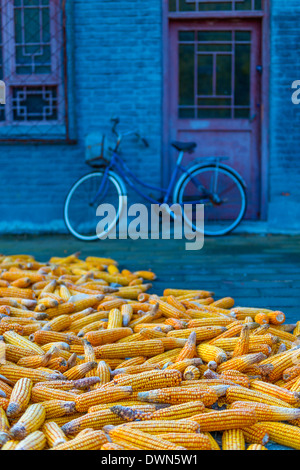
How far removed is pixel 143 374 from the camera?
238 cm

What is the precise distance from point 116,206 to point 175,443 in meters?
5.51

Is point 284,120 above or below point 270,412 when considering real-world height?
above

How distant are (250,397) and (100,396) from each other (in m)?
0.60

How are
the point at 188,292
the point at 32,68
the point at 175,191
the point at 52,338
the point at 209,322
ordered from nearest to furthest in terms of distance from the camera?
1. the point at 52,338
2. the point at 209,322
3. the point at 188,292
4. the point at 175,191
5. the point at 32,68

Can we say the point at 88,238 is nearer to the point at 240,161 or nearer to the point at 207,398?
the point at 240,161

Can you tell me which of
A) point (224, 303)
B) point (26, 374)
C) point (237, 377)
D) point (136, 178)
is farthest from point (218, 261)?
point (26, 374)

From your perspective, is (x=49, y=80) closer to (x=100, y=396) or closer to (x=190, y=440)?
(x=100, y=396)

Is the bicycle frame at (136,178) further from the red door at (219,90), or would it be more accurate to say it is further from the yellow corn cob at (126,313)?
the yellow corn cob at (126,313)

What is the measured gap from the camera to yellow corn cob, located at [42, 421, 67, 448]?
1.91m

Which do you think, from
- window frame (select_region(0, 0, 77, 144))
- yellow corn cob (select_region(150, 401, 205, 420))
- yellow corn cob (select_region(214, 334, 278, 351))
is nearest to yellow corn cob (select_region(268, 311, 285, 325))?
yellow corn cob (select_region(214, 334, 278, 351))

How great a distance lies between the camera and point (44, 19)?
24.2 ft

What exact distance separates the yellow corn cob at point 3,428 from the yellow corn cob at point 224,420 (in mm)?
653

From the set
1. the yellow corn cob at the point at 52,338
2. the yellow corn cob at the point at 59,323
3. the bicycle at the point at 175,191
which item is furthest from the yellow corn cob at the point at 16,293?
the bicycle at the point at 175,191

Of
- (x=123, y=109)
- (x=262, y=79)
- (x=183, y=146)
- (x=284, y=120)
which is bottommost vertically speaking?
(x=183, y=146)
